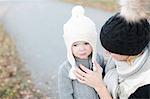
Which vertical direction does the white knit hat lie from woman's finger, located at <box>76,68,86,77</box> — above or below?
above

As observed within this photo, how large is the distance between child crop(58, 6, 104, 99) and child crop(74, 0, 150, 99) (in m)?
0.37

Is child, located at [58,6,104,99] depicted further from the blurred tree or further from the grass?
the grass

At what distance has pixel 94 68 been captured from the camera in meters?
3.78

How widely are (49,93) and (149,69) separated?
3.98 m

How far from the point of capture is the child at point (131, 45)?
3.22 m

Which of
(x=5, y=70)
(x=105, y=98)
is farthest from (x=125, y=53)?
(x=5, y=70)

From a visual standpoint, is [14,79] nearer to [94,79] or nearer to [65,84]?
[65,84]

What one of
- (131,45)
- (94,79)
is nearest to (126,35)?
(131,45)

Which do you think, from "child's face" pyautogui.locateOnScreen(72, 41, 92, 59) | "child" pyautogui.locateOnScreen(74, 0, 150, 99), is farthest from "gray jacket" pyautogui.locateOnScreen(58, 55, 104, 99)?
"child" pyautogui.locateOnScreen(74, 0, 150, 99)

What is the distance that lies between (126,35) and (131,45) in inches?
3.0

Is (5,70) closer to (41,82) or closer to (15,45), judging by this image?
(41,82)

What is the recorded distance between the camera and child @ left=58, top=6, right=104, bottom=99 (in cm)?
376

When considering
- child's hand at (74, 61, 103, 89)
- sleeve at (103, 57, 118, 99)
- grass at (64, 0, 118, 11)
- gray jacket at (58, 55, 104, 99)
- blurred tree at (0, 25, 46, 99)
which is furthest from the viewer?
grass at (64, 0, 118, 11)

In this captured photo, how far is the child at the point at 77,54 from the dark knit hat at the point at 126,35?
0.42m
